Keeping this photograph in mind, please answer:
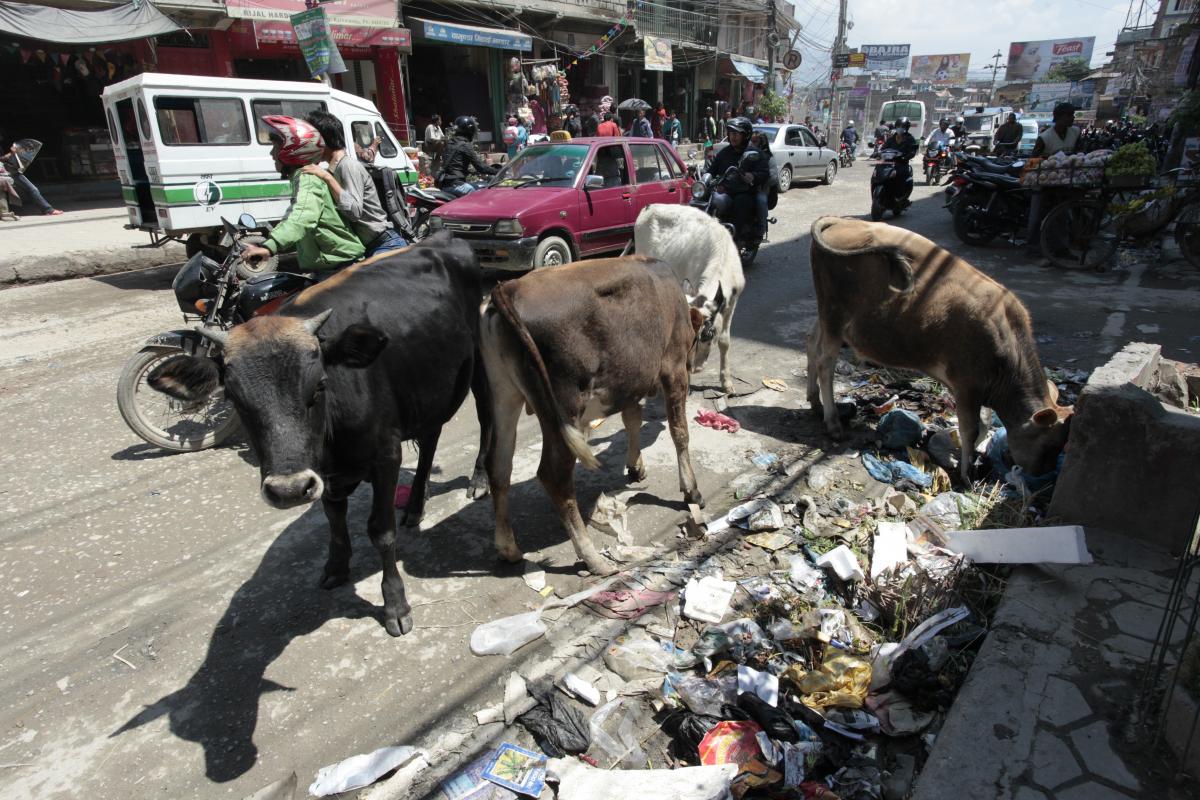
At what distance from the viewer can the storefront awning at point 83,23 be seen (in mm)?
12234

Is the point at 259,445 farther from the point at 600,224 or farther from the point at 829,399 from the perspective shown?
the point at 600,224

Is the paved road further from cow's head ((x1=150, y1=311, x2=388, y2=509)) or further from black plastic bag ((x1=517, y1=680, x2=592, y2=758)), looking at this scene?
cow's head ((x1=150, y1=311, x2=388, y2=509))

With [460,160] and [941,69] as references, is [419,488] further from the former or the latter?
[941,69]

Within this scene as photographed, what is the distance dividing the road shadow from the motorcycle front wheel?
4.61 ft

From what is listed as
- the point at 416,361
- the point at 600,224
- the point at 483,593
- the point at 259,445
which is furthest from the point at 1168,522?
the point at 600,224

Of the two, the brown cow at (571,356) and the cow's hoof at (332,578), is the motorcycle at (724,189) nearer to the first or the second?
the brown cow at (571,356)

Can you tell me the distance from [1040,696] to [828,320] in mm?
3084

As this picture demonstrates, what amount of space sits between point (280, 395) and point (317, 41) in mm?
13115

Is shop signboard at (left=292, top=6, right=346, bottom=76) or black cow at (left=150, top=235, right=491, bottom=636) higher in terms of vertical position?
shop signboard at (left=292, top=6, right=346, bottom=76)

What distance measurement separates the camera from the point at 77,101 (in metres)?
16.2

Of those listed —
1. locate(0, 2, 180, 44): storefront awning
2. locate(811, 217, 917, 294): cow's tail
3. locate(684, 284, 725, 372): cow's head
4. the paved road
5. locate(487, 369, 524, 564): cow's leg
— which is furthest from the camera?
locate(0, 2, 180, 44): storefront awning

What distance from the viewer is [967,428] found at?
439cm

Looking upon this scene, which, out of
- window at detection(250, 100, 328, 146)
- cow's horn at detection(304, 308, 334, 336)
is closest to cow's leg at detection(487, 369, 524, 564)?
cow's horn at detection(304, 308, 334, 336)

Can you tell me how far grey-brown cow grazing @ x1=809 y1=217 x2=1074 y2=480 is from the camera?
4168 mm
